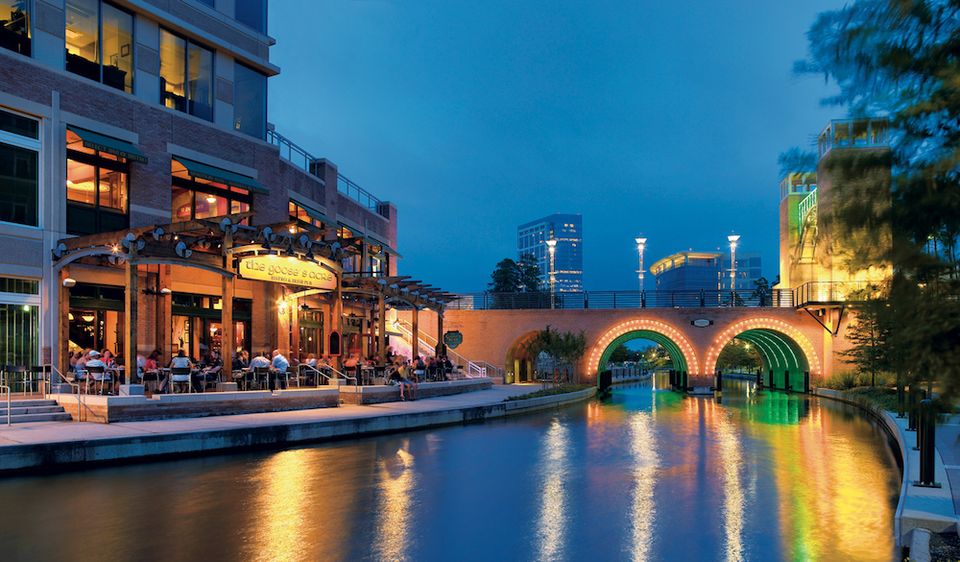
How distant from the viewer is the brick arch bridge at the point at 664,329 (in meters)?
39.9

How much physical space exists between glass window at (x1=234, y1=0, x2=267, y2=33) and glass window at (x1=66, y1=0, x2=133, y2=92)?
189 inches

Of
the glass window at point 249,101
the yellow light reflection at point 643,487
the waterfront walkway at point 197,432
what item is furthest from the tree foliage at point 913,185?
the glass window at point 249,101

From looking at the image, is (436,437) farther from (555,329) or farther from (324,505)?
(555,329)

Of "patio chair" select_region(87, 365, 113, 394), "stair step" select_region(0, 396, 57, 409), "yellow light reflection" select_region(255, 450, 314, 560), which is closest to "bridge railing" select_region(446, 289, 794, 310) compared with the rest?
"patio chair" select_region(87, 365, 113, 394)

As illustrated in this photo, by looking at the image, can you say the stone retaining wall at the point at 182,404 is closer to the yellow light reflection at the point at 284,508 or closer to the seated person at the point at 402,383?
the seated person at the point at 402,383

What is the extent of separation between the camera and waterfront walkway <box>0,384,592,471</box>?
12.4 meters

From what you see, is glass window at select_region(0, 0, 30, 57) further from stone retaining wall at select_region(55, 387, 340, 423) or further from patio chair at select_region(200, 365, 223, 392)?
patio chair at select_region(200, 365, 223, 392)

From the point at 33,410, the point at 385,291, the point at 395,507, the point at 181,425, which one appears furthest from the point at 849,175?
the point at 385,291

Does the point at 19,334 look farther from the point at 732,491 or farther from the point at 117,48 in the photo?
the point at 732,491

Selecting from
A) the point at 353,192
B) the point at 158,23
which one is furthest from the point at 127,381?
the point at 353,192

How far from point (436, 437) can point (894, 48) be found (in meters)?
14.8

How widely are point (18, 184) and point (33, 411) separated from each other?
5937mm

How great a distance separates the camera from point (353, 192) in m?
36.7

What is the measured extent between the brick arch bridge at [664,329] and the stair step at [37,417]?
26173mm
